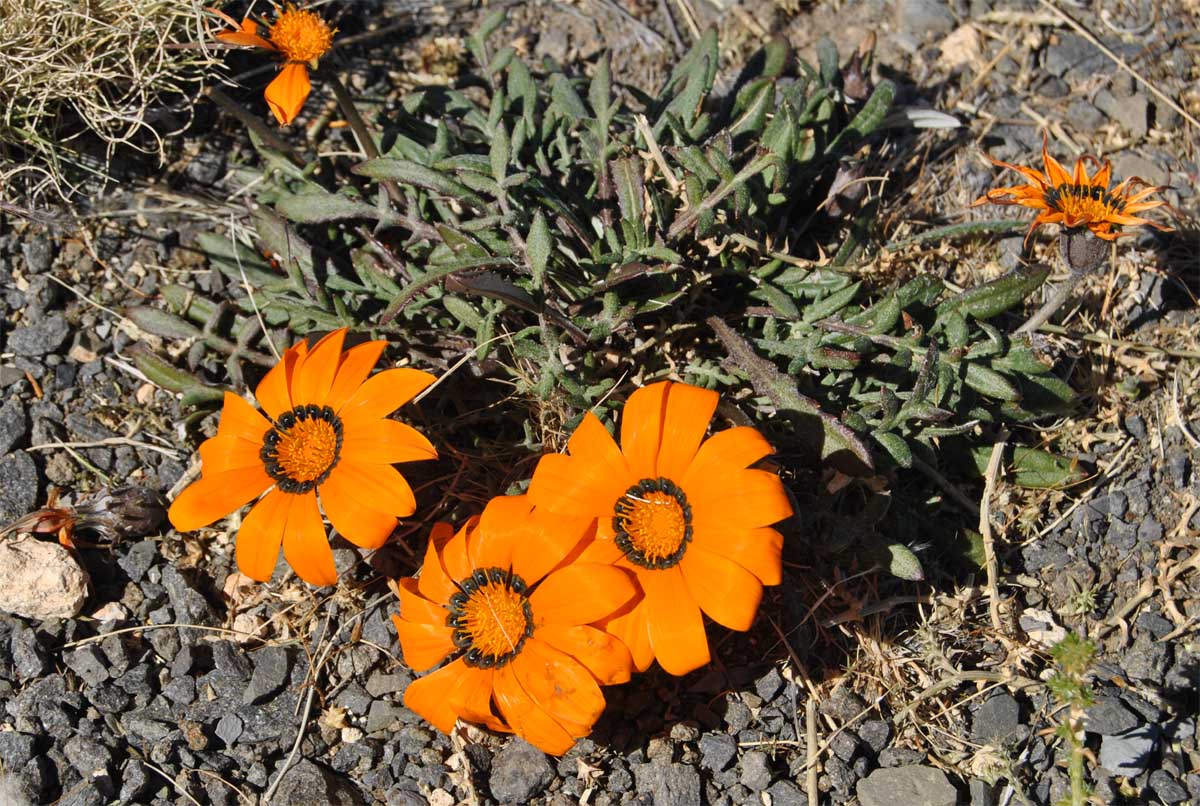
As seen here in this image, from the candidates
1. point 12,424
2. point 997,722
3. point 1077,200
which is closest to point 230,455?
point 12,424

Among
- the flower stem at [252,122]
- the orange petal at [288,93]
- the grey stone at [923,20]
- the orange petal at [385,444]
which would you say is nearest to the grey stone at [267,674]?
the orange petal at [385,444]

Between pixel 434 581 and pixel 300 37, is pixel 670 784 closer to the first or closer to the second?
pixel 434 581

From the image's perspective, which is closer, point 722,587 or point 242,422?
point 722,587

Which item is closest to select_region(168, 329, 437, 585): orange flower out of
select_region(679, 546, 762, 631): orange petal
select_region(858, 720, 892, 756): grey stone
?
select_region(679, 546, 762, 631): orange petal

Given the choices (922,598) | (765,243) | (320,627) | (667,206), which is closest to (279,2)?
(667,206)

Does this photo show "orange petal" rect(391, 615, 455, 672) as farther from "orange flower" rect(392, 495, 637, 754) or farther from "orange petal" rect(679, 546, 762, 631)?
"orange petal" rect(679, 546, 762, 631)

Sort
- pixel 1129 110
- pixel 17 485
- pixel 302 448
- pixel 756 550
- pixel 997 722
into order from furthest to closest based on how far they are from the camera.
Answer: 1. pixel 1129 110
2. pixel 17 485
3. pixel 997 722
4. pixel 302 448
5. pixel 756 550

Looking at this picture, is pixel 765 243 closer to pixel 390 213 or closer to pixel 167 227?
pixel 390 213
